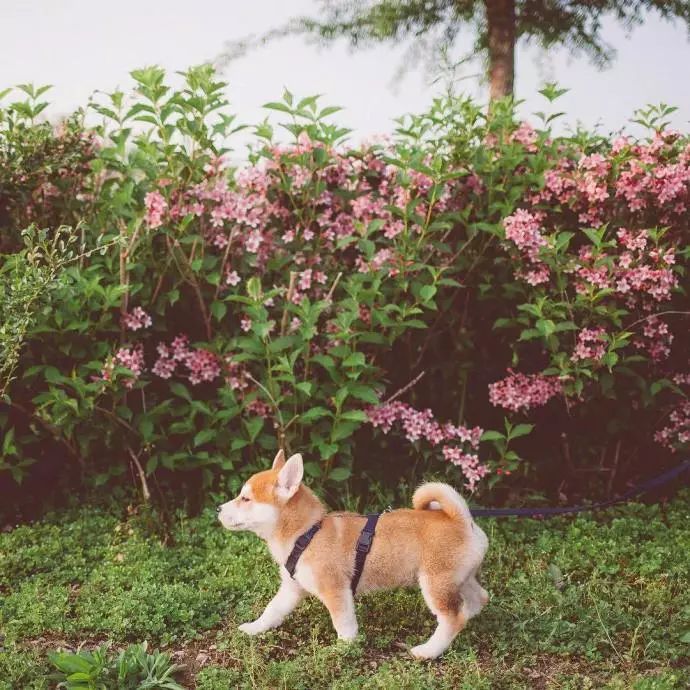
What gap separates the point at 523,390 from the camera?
647 cm

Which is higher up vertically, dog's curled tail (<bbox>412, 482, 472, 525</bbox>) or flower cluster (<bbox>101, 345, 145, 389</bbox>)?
flower cluster (<bbox>101, 345, 145, 389</bbox>)

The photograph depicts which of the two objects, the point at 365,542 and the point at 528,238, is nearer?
the point at 365,542

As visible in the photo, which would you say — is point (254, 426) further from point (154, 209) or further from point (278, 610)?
point (278, 610)

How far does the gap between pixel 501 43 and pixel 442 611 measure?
8444 mm

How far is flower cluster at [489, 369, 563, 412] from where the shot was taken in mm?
6438

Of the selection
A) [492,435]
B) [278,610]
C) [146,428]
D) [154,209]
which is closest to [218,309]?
[154,209]

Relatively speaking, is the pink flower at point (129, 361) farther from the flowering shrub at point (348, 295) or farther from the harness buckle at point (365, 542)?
the harness buckle at point (365, 542)

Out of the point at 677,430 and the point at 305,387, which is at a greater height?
the point at 305,387

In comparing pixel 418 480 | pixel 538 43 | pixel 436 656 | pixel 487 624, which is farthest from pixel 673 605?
pixel 538 43

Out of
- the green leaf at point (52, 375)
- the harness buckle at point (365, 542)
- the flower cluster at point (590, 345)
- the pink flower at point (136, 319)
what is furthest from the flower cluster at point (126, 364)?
the flower cluster at point (590, 345)

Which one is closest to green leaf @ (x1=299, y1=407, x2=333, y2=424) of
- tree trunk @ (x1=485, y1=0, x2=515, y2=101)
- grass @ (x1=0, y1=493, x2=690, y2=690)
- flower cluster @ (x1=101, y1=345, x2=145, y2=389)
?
grass @ (x1=0, y1=493, x2=690, y2=690)

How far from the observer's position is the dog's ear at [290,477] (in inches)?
167

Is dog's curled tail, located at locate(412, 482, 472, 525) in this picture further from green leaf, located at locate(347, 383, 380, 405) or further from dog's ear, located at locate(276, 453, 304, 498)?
green leaf, located at locate(347, 383, 380, 405)

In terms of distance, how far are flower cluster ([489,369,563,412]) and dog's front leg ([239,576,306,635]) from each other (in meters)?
2.40
